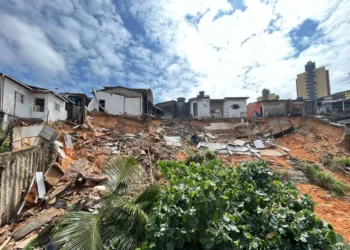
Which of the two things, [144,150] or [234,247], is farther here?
[144,150]

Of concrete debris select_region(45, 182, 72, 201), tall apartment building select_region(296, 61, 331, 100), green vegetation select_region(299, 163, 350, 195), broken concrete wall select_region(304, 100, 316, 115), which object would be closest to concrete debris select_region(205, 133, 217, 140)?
green vegetation select_region(299, 163, 350, 195)

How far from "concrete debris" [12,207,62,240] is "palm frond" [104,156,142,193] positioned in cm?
311

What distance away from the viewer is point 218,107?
2969cm

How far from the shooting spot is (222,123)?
2214cm

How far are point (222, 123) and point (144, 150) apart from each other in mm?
12652

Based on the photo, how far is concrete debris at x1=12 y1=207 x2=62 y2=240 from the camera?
18.3ft

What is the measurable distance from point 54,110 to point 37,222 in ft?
50.1

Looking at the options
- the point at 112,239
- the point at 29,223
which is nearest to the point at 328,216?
the point at 112,239

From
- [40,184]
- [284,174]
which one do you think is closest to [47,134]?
[40,184]

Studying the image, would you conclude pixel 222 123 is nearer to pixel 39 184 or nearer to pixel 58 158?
pixel 58 158

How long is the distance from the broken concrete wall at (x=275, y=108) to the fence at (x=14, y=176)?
2746 cm

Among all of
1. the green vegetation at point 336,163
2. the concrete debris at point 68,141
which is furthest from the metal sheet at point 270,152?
the concrete debris at point 68,141

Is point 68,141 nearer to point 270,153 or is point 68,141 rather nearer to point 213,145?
point 213,145

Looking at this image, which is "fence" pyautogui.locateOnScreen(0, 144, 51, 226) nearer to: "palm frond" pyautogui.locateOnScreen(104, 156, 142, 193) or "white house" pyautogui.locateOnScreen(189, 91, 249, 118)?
"palm frond" pyautogui.locateOnScreen(104, 156, 142, 193)
